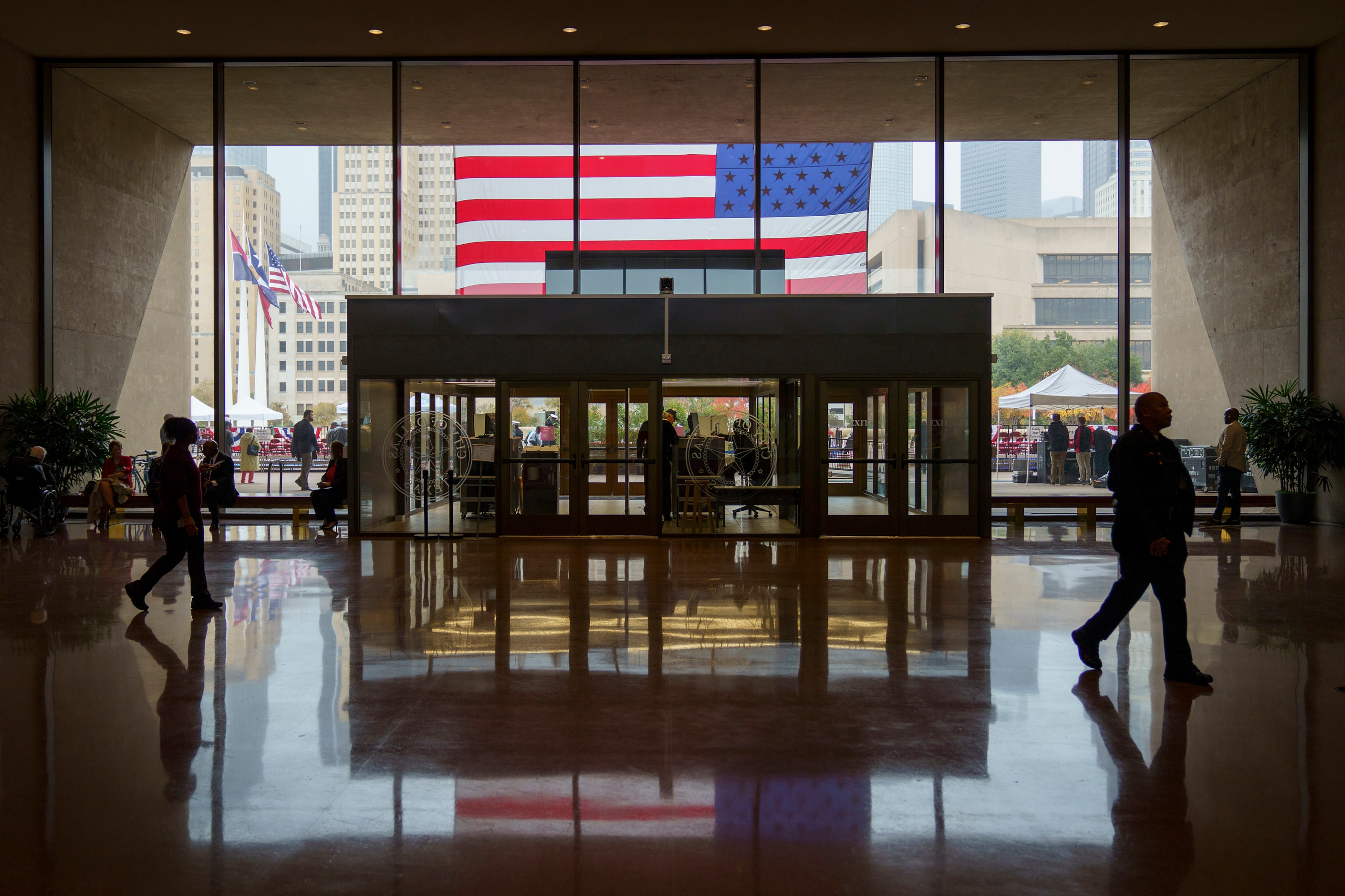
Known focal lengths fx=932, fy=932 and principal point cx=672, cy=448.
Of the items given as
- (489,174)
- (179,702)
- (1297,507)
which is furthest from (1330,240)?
(179,702)

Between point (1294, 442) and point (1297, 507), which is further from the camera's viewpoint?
point (1297, 507)

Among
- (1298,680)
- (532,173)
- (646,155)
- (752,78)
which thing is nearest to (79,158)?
(532,173)

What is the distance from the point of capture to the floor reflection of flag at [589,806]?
3355 millimetres

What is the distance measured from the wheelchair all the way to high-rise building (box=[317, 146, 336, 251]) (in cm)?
502

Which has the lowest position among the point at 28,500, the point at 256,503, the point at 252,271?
the point at 256,503

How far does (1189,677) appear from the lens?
5211 millimetres

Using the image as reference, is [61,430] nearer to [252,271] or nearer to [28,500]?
[28,500]

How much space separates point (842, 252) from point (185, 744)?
37.7 ft

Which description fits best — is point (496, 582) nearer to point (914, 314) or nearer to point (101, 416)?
point (914, 314)

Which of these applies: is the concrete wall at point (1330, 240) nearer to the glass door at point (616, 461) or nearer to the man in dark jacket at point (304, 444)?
the glass door at point (616, 461)

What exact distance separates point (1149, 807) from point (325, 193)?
47.2 ft

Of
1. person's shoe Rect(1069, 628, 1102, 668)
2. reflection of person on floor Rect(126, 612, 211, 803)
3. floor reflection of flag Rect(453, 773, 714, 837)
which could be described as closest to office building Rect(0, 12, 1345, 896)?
reflection of person on floor Rect(126, 612, 211, 803)

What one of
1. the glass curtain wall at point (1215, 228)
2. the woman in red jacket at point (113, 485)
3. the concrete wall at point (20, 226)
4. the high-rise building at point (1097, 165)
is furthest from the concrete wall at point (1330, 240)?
the concrete wall at point (20, 226)

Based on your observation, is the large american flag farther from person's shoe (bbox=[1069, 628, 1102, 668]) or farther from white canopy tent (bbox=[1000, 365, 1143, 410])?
person's shoe (bbox=[1069, 628, 1102, 668])
